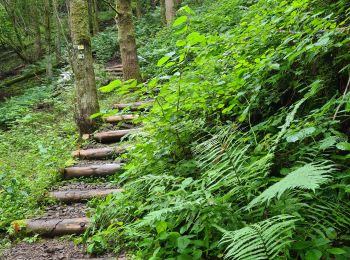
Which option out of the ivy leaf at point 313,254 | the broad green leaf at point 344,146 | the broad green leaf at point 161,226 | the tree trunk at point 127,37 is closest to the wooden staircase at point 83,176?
the broad green leaf at point 161,226

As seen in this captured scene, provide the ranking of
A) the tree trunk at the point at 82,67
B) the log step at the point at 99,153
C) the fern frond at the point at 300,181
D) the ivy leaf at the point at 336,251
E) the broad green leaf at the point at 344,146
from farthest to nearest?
the tree trunk at the point at 82,67
the log step at the point at 99,153
the broad green leaf at the point at 344,146
the ivy leaf at the point at 336,251
the fern frond at the point at 300,181

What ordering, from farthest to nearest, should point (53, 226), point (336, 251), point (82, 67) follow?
point (82, 67) < point (53, 226) < point (336, 251)

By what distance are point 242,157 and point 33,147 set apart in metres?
6.30

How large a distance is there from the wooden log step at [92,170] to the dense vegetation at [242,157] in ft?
0.90

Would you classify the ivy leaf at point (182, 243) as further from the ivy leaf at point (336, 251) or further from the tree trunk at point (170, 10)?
the tree trunk at point (170, 10)

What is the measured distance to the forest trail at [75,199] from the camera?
4.03 metres

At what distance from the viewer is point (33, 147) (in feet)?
25.5

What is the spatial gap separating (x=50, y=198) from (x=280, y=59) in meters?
3.89

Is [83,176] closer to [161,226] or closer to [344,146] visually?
[161,226]

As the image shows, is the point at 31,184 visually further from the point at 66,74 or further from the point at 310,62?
the point at 66,74

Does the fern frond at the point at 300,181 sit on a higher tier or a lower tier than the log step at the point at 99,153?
higher

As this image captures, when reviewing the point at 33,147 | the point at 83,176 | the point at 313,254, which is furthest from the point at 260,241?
the point at 33,147

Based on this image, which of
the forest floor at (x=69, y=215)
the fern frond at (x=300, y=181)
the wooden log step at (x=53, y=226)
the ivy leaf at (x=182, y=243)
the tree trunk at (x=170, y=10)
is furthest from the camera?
the tree trunk at (x=170, y=10)

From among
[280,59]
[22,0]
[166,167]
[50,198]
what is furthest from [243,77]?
[22,0]
